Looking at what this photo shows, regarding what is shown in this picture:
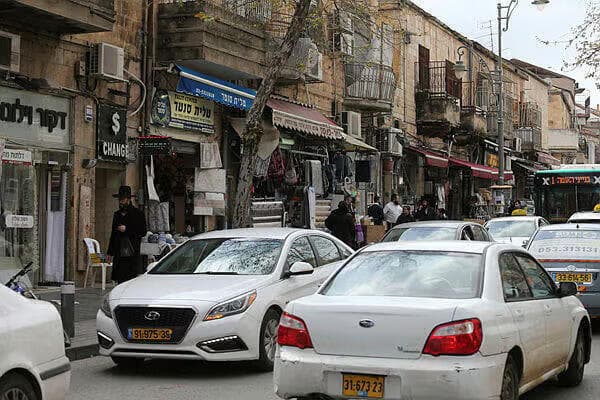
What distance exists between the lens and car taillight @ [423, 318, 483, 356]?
6.53 meters

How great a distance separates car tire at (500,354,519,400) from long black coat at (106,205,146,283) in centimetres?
905

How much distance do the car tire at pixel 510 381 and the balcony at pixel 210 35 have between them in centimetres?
1298

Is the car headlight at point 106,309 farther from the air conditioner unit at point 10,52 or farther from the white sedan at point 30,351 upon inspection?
the air conditioner unit at point 10,52

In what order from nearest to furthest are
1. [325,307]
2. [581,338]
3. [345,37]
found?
[325,307], [581,338], [345,37]

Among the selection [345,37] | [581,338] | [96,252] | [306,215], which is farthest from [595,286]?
[345,37]

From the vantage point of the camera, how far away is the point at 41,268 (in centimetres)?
1717

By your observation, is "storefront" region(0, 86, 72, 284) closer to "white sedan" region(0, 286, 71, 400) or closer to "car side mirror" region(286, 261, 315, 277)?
"car side mirror" region(286, 261, 315, 277)

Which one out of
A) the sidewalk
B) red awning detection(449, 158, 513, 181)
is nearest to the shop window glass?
the sidewalk

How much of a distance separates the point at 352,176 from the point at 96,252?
40.5 feet

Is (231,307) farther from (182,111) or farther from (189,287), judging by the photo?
(182,111)

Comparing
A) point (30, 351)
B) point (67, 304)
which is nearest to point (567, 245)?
point (67, 304)

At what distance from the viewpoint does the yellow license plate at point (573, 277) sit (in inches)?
526

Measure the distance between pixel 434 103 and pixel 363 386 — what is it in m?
29.6

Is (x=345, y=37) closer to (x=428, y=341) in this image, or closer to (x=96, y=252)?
(x=96, y=252)
